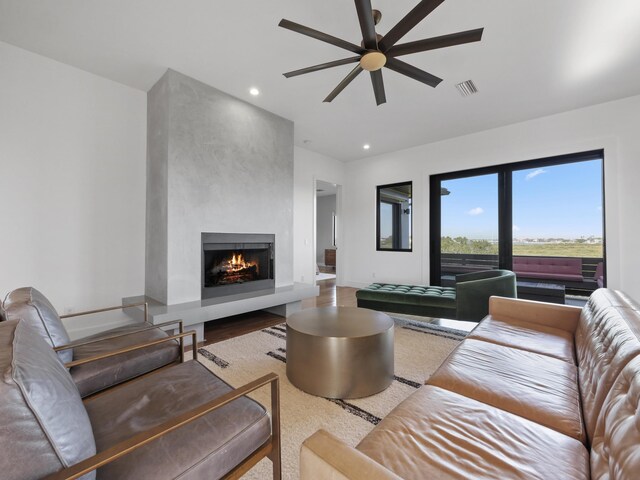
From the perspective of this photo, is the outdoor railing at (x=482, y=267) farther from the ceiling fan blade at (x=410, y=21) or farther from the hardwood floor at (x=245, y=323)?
the ceiling fan blade at (x=410, y=21)

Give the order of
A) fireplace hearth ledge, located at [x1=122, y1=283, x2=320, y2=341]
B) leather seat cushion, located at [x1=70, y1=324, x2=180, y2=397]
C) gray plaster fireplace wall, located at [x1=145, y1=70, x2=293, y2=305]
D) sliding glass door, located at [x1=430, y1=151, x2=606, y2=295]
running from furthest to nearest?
sliding glass door, located at [x1=430, y1=151, x2=606, y2=295], gray plaster fireplace wall, located at [x1=145, y1=70, x2=293, y2=305], fireplace hearth ledge, located at [x1=122, y1=283, x2=320, y2=341], leather seat cushion, located at [x1=70, y1=324, x2=180, y2=397]

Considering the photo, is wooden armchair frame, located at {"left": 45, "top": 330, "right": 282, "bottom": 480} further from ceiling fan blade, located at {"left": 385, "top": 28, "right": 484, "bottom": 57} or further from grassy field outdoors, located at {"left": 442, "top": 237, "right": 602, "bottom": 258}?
grassy field outdoors, located at {"left": 442, "top": 237, "right": 602, "bottom": 258}

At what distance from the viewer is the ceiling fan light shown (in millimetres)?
2044

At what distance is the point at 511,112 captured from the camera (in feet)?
13.3

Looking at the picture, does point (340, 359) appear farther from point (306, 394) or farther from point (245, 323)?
point (245, 323)

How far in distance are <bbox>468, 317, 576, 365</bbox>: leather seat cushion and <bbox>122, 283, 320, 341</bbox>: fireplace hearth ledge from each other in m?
2.37

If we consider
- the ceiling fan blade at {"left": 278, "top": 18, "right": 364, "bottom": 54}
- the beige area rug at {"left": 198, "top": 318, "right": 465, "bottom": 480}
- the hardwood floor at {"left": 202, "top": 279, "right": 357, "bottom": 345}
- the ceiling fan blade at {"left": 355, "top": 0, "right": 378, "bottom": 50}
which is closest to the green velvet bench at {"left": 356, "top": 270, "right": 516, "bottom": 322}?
the beige area rug at {"left": 198, "top": 318, "right": 465, "bottom": 480}

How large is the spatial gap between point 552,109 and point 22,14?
19.9 feet

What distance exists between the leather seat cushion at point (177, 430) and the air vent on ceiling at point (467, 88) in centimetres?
391

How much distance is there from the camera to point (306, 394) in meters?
1.99

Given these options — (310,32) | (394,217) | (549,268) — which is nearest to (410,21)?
(310,32)

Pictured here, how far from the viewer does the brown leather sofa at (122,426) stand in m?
0.65

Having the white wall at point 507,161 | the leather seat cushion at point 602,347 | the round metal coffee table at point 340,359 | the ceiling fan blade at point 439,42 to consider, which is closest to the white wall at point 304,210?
the white wall at point 507,161

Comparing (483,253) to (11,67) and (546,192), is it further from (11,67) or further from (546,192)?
(11,67)
